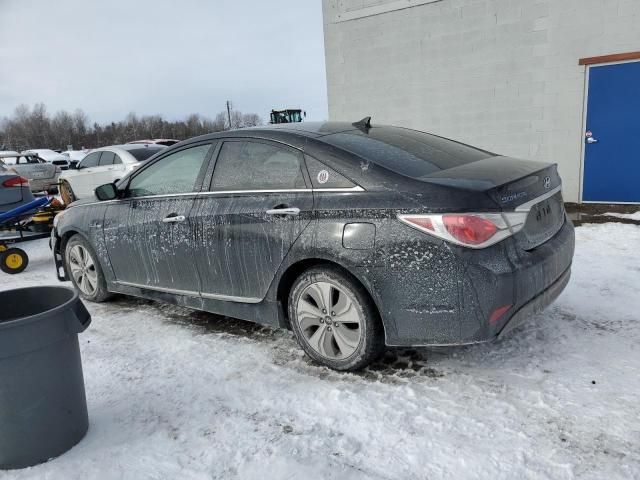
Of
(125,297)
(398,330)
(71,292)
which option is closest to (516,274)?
(398,330)

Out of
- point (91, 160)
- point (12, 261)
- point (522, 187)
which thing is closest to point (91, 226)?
point (12, 261)

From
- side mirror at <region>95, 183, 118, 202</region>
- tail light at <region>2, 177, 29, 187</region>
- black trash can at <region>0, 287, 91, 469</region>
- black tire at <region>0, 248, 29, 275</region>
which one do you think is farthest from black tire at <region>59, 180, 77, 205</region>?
black trash can at <region>0, 287, 91, 469</region>

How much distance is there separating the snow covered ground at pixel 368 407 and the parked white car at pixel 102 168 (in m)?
7.55

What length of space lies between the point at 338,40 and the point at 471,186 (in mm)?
9042

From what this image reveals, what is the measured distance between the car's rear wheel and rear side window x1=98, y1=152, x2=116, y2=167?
5.28 ft

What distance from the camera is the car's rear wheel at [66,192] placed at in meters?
12.8

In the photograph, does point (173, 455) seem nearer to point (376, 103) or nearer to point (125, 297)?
point (125, 297)

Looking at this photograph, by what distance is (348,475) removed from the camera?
7.76 ft

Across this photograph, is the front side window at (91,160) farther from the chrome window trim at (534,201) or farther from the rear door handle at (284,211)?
the chrome window trim at (534,201)

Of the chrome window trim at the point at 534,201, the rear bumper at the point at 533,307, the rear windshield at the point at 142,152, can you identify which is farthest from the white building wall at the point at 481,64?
the rear bumper at the point at 533,307

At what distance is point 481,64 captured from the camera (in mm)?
9344

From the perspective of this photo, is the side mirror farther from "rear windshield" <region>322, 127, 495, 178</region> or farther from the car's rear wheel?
the car's rear wheel

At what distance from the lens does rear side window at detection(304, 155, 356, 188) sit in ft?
10.4

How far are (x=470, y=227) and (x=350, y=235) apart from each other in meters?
0.71
